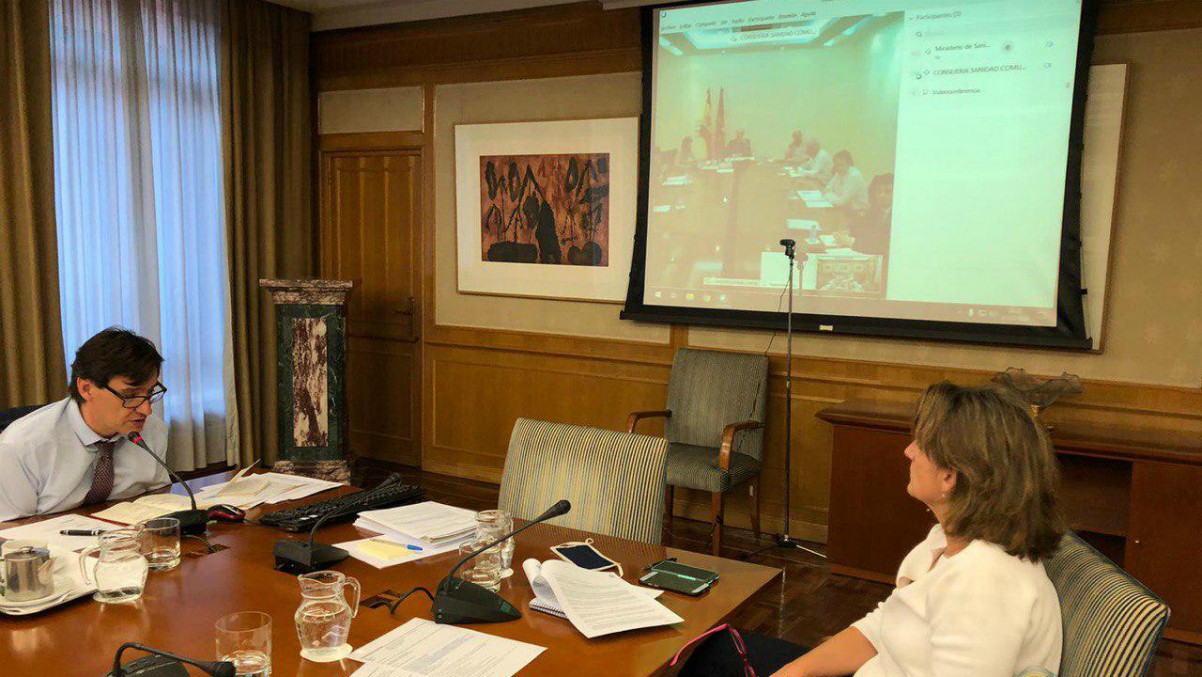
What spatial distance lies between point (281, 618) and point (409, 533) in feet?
1.53

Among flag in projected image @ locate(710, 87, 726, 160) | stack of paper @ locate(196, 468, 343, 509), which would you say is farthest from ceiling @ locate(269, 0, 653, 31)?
stack of paper @ locate(196, 468, 343, 509)

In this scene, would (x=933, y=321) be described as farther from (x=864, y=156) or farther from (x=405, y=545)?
(x=405, y=545)

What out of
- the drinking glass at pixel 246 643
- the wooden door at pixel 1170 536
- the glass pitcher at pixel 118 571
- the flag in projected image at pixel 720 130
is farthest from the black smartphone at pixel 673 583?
the flag in projected image at pixel 720 130

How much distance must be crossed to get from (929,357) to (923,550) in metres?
2.52

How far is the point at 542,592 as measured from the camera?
1.77m

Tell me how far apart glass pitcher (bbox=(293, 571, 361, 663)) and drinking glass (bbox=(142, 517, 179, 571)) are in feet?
1.72

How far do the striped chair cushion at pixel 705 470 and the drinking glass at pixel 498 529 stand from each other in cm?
203

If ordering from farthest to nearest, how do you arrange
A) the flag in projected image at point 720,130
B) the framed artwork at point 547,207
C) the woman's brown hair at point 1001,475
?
the framed artwork at point 547,207, the flag in projected image at point 720,130, the woman's brown hair at point 1001,475

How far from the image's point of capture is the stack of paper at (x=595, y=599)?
1640 millimetres

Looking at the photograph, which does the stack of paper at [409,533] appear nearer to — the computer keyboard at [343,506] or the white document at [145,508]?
the computer keyboard at [343,506]

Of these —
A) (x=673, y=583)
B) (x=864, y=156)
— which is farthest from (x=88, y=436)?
(x=864, y=156)

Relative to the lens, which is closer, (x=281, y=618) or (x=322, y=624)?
(x=322, y=624)

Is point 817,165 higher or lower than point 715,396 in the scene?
higher

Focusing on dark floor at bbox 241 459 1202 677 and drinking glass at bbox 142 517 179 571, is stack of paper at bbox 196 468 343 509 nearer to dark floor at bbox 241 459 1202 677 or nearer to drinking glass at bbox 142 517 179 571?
drinking glass at bbox 142 517 179 571
